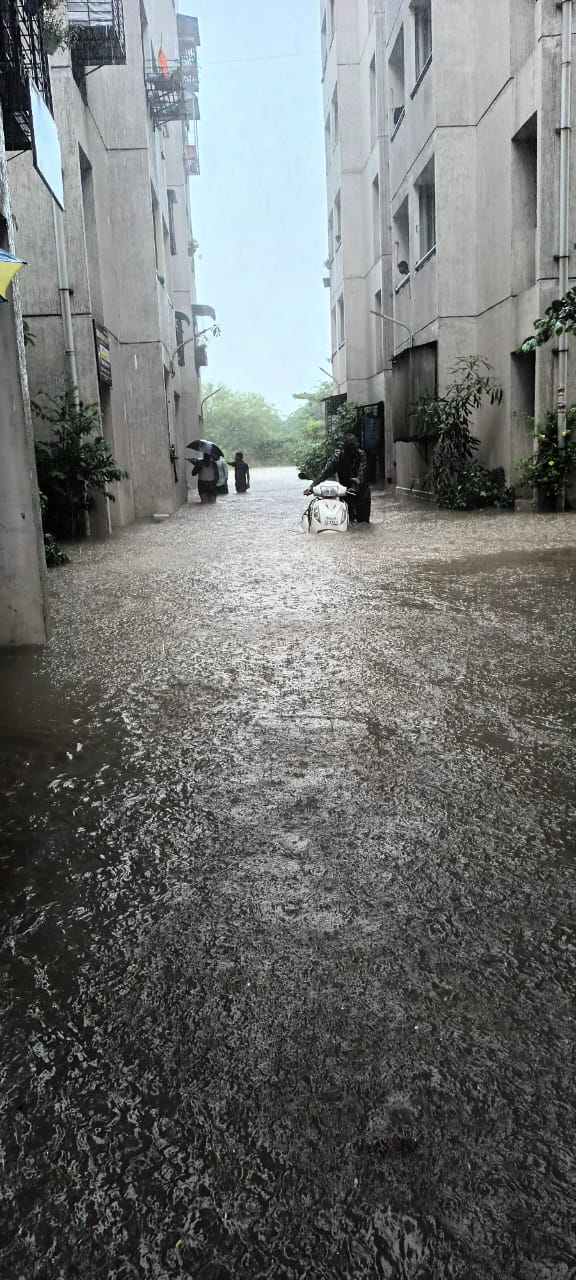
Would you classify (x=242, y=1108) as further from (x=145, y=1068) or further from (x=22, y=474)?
(x=22, y=474)

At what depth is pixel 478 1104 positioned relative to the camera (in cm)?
201

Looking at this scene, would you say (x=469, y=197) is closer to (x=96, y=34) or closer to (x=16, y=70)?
(x=96, y=34)

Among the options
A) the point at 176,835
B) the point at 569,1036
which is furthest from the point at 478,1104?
the point at 176,835

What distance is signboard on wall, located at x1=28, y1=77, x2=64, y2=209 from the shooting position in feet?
34.9

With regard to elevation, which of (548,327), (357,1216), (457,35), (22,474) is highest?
(457,35)

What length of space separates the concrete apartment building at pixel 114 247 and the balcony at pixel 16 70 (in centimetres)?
303

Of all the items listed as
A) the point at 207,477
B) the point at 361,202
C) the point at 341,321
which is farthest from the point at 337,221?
the point at 207,477

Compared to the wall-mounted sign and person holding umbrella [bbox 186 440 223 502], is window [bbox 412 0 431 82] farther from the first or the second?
the wall-mounted sign

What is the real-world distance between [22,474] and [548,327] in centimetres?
555

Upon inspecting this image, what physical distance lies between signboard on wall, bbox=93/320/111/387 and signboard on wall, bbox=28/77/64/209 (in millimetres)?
2385

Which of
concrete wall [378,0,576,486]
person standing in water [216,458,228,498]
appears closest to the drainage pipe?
concrete wall [378,0,576,486]

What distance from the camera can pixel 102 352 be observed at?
16234 mm

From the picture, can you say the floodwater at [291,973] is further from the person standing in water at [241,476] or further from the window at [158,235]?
the person standing in water at [241,476]

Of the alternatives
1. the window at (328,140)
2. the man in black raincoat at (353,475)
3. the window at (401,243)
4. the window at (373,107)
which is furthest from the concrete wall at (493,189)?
the window at (328,140)
